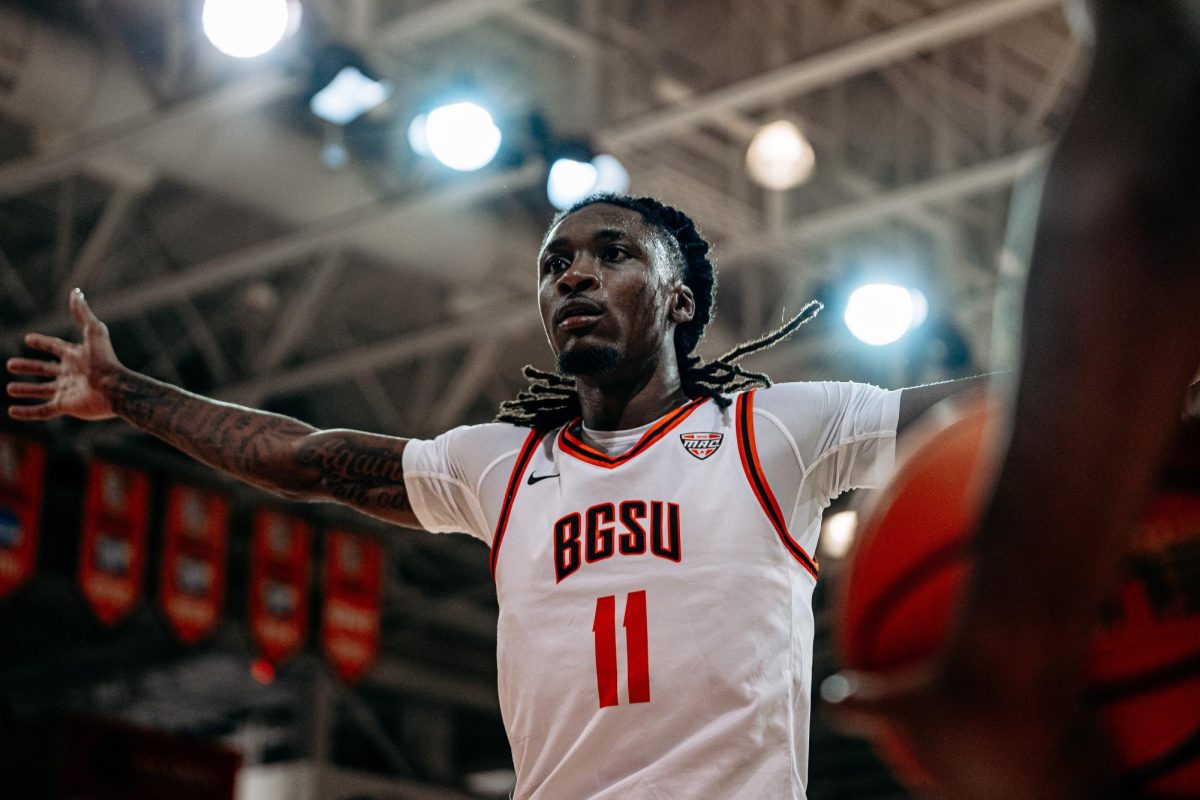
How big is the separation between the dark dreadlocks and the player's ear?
40 mm

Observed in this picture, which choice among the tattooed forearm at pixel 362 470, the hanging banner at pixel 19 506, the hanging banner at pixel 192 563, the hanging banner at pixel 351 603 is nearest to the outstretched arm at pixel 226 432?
the tattooed forearm at pixel 362 470

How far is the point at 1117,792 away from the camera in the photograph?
1053 mm

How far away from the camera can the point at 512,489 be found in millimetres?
2822

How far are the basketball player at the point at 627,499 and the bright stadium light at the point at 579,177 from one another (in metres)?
5.41

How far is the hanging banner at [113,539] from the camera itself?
10.7 meters

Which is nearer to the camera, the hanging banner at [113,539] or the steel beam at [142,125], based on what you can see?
the steel beam at [142,125]

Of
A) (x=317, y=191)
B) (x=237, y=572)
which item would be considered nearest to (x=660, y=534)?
(x=317, y=191)

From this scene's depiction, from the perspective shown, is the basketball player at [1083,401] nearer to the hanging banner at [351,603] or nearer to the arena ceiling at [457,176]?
the arena ceiling at [457,176]

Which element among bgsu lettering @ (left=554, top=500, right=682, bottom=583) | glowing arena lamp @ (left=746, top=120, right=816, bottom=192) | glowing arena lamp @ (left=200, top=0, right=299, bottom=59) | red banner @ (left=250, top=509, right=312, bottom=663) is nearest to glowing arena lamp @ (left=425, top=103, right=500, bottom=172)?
glowing arena lamp @ (left=200, top=0, right=299, bottom=59)

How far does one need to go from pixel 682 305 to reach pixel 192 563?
8.83m

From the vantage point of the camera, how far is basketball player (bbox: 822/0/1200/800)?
2.93 feet

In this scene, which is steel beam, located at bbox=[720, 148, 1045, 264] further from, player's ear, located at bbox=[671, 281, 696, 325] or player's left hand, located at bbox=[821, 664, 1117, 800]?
player's left hand, located at bbox=[821, 664, 1117, 800]

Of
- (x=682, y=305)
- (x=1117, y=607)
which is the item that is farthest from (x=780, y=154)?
(x=1117, y=607)

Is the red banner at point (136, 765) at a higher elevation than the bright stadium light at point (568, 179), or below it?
below
